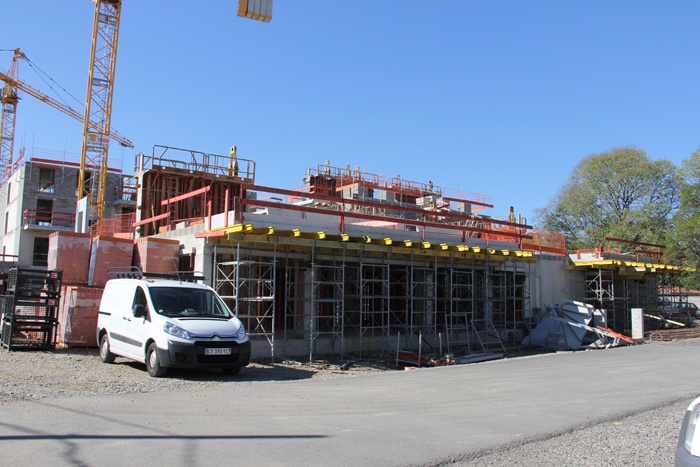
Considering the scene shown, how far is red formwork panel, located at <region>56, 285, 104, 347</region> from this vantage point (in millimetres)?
15242

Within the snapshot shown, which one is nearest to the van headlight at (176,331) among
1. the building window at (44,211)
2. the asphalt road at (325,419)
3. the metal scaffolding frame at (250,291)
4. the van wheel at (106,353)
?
the asphalt road at (325,419)

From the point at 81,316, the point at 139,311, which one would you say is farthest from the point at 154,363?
the point at 81,316

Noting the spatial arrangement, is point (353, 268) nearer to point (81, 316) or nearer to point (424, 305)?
point (424, 305)

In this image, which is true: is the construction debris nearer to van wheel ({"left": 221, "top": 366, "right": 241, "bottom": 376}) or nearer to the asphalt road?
the asphalt road

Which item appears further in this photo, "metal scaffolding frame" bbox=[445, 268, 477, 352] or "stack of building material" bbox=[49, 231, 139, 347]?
"metal scaffolding frame" bbox=[445, 268, 477, 352]

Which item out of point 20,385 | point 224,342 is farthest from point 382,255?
point 20,385

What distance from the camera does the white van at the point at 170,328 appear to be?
11.1 m

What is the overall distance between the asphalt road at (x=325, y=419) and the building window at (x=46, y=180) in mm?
41572

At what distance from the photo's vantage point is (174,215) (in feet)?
73.6

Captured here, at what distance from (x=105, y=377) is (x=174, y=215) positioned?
39.0 ft

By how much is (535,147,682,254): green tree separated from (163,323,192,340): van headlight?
42.5 metres

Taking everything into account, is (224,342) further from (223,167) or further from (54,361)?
(223,167)

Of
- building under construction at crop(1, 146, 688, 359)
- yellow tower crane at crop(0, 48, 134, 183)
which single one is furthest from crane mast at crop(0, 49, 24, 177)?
building under construction at crop(1, 146, 688, 359)

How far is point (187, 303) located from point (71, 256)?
6.92m
